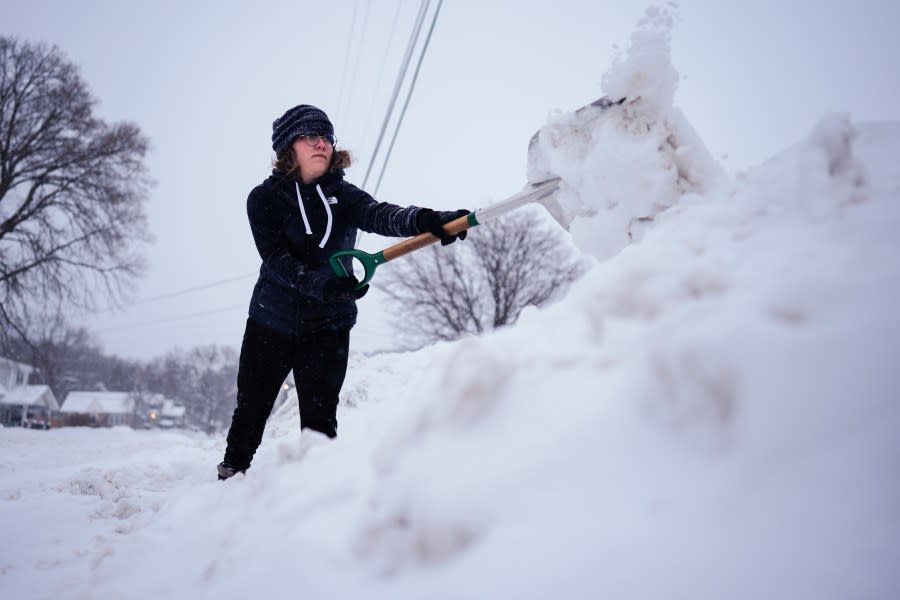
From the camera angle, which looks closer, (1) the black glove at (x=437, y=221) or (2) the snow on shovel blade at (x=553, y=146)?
(2) the snow on shovel blade at (x=553, y=146)

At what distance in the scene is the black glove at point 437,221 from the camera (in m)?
2.18

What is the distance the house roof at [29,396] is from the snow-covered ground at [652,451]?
60.0 metres

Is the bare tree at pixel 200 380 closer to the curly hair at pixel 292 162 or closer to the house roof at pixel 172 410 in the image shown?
the house roof at pixel 172 410

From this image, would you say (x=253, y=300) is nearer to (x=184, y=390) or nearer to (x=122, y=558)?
(x=122, y=558)

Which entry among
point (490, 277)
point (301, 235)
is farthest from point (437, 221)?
point (490, 277)

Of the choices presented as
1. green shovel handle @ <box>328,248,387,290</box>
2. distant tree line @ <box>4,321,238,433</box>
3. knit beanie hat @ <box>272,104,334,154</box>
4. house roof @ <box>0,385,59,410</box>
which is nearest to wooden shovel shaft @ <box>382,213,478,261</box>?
green shovel handle @ <box>328,248,387,290</box>

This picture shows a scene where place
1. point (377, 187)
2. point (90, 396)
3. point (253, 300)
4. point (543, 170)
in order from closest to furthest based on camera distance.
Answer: point (543, 170) < point (253, 300) < point (377, 187) < point (90, 396)

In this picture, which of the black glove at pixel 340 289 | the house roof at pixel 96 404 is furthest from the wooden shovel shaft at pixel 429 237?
the house roof at pixel 96 404

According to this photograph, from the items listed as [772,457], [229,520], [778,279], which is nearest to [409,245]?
[229,520]

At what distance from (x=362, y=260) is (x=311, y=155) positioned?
630 millimetres

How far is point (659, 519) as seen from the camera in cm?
68

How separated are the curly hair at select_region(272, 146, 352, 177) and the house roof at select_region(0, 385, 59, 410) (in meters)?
58.7

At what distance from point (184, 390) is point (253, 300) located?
261 feet

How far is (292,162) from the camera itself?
249 centimetres
